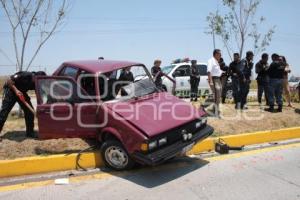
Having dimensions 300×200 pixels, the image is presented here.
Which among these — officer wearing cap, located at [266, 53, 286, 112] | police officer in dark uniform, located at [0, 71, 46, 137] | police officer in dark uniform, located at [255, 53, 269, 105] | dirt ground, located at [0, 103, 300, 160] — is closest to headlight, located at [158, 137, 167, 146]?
dirt ground, located at [0, 103, 300, 160]

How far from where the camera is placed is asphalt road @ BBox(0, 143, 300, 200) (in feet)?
16.3

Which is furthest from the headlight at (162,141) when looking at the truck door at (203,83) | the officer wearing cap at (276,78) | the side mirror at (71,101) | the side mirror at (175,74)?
the truck door at (203,83)

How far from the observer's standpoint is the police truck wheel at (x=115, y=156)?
578 cm

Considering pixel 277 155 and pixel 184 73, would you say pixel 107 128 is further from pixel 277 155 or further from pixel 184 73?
pixel 184 73

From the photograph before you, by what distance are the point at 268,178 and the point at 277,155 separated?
1459 mm

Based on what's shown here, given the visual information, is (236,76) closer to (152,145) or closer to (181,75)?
(181,75)

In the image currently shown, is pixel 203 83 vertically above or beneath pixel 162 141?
above

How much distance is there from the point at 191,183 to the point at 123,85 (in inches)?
89.3

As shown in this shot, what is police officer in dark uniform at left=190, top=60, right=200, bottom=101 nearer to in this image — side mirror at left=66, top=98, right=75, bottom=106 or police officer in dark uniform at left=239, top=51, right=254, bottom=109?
police officer in dark uniform at left=239, top=51, right=254, bottom=109

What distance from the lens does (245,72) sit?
10555mm

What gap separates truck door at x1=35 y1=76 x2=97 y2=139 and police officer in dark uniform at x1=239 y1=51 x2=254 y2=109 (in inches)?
224

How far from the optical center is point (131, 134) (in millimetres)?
5430

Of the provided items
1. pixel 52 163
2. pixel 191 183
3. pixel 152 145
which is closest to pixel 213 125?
pixel 191 183

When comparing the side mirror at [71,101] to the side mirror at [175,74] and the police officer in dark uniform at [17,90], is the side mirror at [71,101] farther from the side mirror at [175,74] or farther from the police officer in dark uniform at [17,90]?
the side mirror at [175,74]
